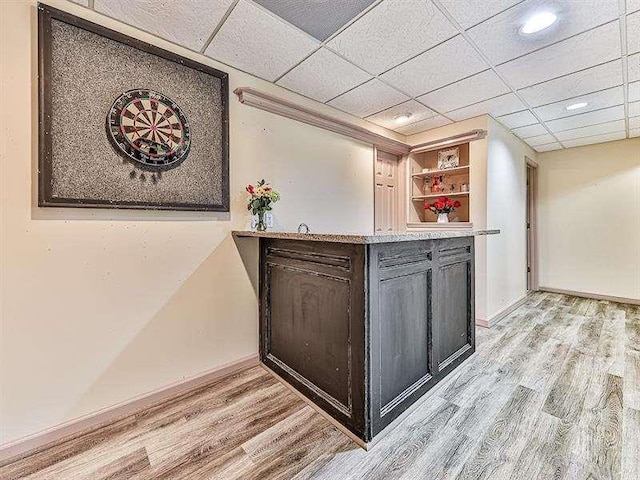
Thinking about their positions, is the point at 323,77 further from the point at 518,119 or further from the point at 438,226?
the point at 518,119

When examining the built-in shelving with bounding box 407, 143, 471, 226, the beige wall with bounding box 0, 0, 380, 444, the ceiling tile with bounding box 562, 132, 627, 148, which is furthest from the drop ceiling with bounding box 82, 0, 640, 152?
the ceiling tile with bounding box 562, 132, 627, 148

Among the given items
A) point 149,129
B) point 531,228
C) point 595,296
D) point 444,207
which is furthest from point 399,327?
point 595,296

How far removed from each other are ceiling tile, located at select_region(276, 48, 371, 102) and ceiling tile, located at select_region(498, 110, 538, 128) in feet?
6.69

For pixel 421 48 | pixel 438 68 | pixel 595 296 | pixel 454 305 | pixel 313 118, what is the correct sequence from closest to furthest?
pixel 421 48
pixel 454 305
pixel 438 68
pixel 313 118
pixel 595 296

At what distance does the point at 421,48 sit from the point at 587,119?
9.47 ft

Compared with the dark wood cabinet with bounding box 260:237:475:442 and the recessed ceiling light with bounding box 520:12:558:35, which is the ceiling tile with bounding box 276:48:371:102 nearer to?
the recessed ceiling light with bounding box 520:12:558:35

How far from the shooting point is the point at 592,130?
13.0ft

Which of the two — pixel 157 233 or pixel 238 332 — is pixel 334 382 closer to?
pixel 238 332

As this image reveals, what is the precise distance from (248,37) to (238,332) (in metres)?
2.21

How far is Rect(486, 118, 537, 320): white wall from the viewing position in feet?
11.6

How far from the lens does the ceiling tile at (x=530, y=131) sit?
384 centimetres

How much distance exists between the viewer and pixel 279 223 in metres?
2.72

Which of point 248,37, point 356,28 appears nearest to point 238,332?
point 248,37

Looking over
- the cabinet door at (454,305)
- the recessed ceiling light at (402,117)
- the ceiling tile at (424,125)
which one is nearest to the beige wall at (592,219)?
the ceiling tile at (424,125)
